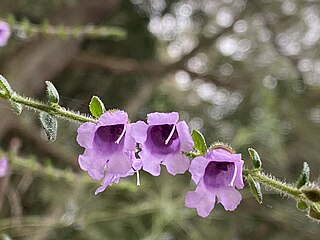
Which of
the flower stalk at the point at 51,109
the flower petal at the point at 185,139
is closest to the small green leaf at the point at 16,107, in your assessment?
the flower stalk at the point at 51,109

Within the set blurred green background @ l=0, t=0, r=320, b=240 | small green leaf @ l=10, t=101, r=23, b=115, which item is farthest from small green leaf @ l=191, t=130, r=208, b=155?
blurred green background @ l=0, t=0, r=320, b=240

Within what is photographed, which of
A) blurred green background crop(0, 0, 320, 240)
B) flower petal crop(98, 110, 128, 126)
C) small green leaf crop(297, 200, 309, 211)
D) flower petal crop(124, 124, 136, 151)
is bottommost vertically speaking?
blurred green background crop(0, 0, 320, 240)

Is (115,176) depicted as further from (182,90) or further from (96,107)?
(182,90)

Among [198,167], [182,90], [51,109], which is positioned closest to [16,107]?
[51,109]

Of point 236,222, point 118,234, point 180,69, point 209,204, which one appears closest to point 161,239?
point 118,234

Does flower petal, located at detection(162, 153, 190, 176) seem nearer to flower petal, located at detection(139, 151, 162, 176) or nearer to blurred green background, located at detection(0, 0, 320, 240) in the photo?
flower petal, located at detection(139, 151, 162, 176)

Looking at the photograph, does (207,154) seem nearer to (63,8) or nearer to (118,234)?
(63,8)

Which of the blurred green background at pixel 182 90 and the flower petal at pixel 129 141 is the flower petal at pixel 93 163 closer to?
the flower petal at pixel 129 141
